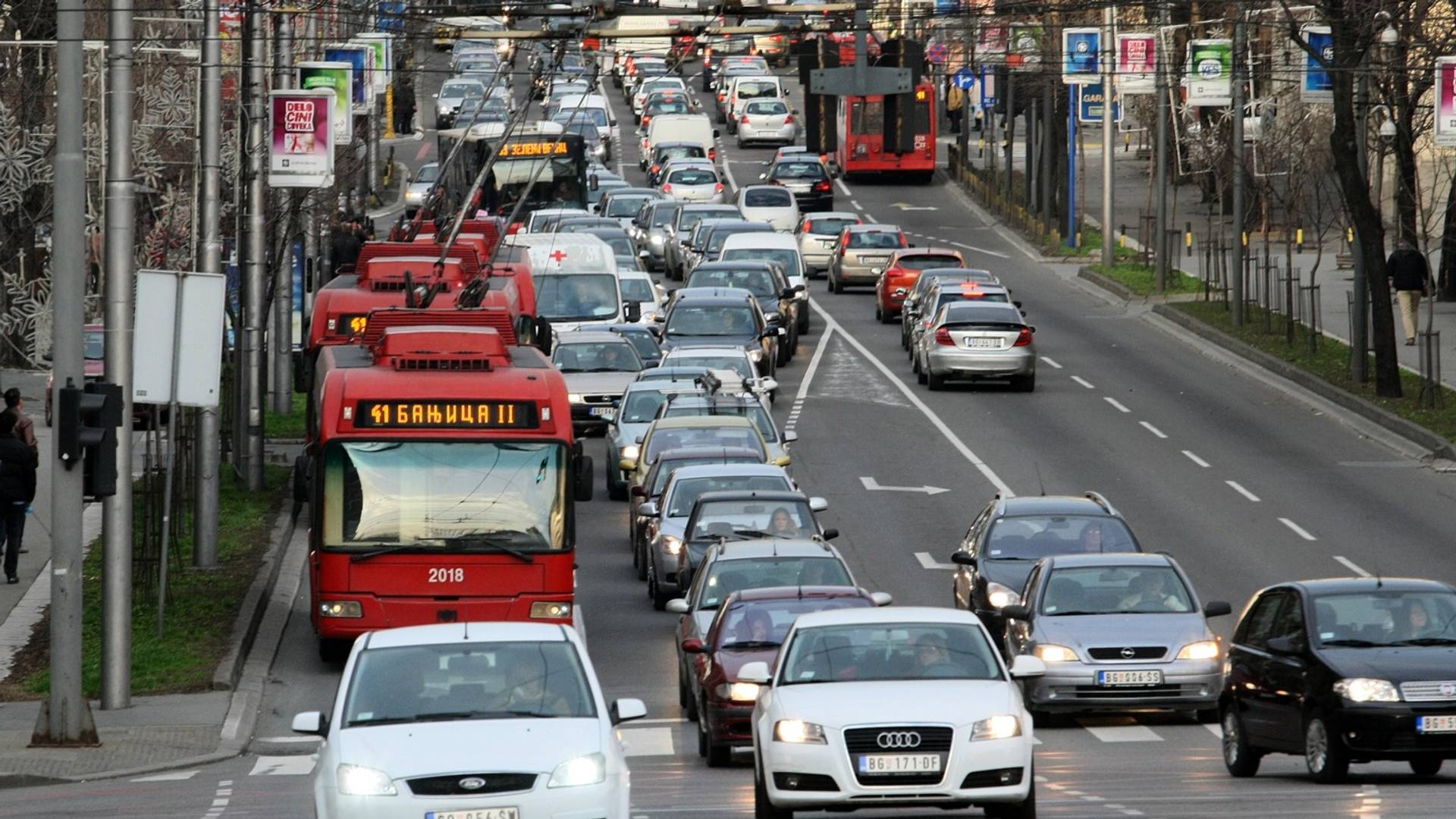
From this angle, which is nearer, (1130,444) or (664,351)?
(1130,444)

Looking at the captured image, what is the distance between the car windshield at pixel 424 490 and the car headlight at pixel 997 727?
27.9ft

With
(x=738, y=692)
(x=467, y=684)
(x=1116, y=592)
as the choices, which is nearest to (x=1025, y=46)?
(x=1116, y=592)

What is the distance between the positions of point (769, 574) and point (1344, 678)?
723 cm

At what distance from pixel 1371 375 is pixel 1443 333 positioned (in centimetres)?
608

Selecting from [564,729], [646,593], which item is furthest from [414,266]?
[564,729]

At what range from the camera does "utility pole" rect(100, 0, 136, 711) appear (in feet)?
66.6

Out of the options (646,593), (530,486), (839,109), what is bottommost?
(646,593)

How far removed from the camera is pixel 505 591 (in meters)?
21.9

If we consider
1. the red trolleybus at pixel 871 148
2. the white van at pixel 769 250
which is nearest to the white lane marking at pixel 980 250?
the red trolleybus at pixel 871 148

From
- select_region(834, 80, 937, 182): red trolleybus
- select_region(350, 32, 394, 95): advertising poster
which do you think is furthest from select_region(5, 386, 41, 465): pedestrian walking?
select_region(834, 80, 937, 182): red trolleybus

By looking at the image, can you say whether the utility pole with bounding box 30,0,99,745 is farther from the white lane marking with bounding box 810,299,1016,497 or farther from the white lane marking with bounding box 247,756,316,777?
the white lane marking with bounding box 810,299,1016,497

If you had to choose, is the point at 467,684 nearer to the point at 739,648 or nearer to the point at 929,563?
the point at 739,648

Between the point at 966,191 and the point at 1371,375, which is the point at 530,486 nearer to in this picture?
the point at 1371,375

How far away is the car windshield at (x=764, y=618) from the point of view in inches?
762
